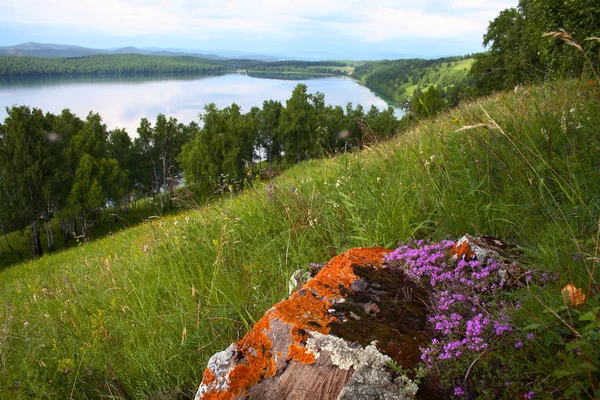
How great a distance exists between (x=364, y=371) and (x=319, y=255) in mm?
1712

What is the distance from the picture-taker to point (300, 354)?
171cm

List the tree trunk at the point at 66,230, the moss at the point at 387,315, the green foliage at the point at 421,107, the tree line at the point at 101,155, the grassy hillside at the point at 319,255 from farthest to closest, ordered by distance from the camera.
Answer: the tree trunk at the point at 66,230 < the tree line at the point at 101,155 < the green foliage at the point at 421,107 < the grassy hillside at the point at 319,255 < the moss at the point at 387,315

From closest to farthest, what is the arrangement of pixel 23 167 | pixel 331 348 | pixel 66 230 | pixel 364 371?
pixel 364 371 → pixel 331 348 → pixel 23 167 → pixel 66 230

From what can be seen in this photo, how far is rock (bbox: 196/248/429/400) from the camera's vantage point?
5.14 feet

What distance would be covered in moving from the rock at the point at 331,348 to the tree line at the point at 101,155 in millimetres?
25482

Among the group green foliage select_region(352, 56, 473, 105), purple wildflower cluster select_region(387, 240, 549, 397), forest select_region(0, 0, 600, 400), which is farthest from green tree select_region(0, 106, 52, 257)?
green foliage select_region(352, 56, 473, 105)

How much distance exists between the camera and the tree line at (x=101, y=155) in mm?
38969

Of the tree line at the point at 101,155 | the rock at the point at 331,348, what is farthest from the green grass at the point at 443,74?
the rock at the point at 331,348

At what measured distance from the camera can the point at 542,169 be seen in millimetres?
2939

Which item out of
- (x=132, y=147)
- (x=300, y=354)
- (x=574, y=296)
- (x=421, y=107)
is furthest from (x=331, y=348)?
(x=132, y=147)


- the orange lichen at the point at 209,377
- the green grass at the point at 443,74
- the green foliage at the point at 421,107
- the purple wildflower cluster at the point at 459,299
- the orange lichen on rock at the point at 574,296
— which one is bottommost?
the orange lichen at the point at 209,377

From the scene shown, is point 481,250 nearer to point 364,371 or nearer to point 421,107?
point 364,371

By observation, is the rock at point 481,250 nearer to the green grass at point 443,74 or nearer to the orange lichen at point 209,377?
the orange lichen at point 209,377

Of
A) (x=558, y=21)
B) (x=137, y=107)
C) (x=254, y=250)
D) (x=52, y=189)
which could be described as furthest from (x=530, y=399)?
(x=137, y=107)
